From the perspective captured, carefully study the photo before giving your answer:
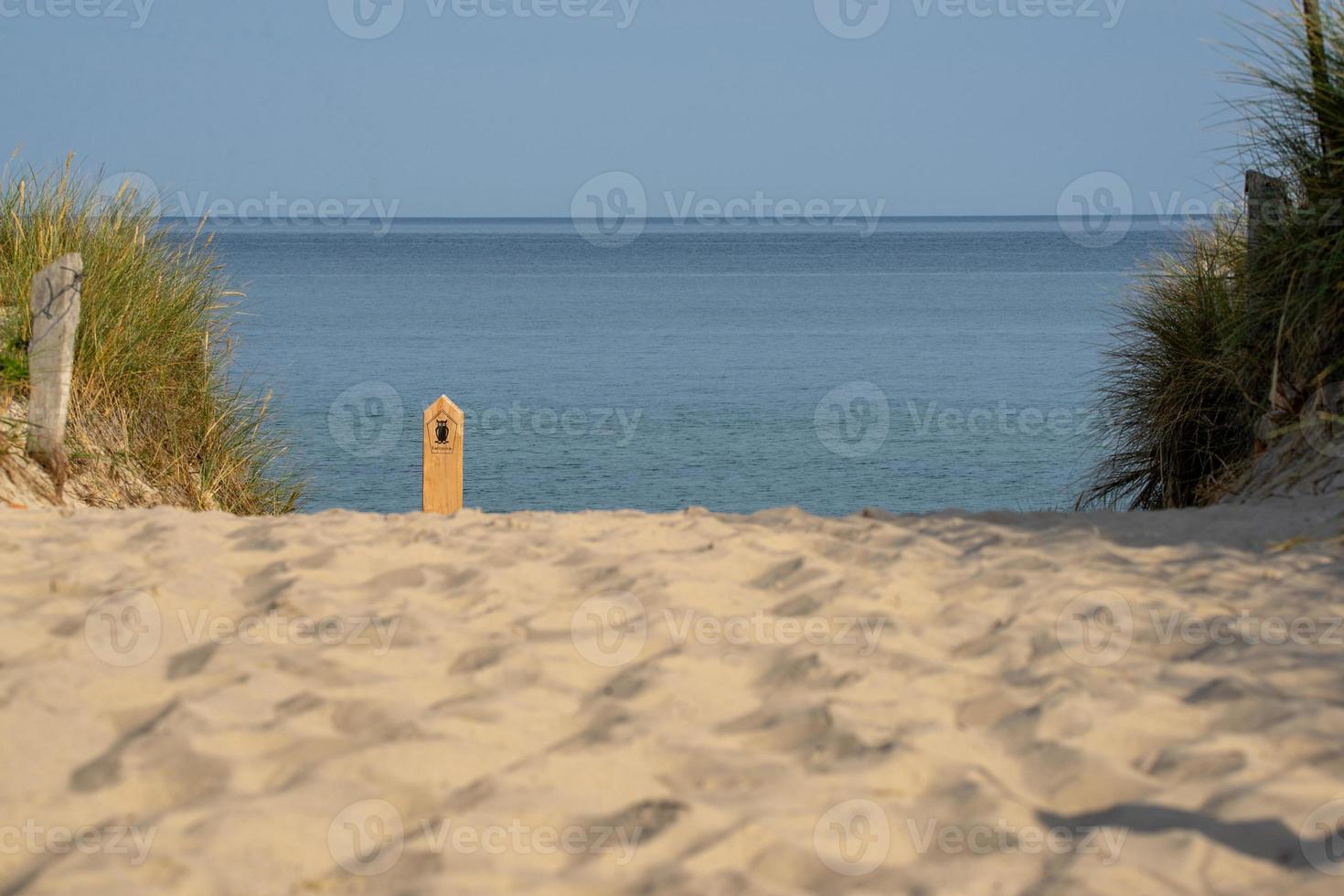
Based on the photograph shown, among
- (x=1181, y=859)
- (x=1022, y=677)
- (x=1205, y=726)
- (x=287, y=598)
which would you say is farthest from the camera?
(x=287, y=598)

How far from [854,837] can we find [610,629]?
135 cm

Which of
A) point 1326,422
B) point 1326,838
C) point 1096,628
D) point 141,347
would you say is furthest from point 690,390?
point 1326,838

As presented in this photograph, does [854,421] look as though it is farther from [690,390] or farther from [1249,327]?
[1249,327]

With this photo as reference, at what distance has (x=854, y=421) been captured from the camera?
1719cm

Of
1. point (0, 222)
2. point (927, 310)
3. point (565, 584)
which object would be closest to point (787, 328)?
point (927, 310)

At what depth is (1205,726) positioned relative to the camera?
329 cm

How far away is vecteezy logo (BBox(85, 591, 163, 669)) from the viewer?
11.8 ft

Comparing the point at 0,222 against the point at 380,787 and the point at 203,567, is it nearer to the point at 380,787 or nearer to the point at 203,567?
the point at 203,567

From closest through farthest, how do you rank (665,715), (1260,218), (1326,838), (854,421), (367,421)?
(1326,838) → (665,715) → (1260,218) → (367,421) → (854,421)

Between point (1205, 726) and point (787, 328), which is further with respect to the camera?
point (787, 328)

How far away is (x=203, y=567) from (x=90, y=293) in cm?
415

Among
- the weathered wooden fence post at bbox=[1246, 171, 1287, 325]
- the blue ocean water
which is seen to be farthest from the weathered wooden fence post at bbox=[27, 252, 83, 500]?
the weathered wooden fence post at bbox=[1246, 171, 1287, 325]

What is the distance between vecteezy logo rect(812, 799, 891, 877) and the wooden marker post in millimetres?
4867

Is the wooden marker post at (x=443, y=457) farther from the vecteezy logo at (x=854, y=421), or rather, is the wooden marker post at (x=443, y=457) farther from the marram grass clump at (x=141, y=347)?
the vecteezy logo at (x=854, y=421)
